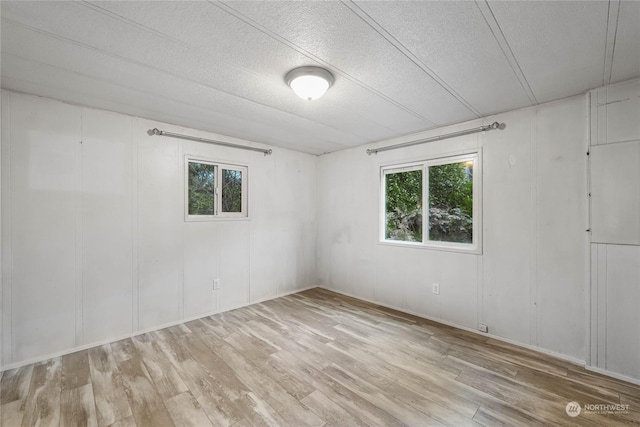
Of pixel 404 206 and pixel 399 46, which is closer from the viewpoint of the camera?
pixel 399 46

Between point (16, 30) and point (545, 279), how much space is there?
4333 mm

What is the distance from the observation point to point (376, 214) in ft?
12.8

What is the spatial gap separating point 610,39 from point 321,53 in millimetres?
1745

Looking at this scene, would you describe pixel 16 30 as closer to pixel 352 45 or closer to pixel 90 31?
pixel 90 31

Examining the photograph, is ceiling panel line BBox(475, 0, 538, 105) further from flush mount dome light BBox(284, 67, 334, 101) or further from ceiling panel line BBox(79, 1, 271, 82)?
ceiling panel line BBox(79, 1, 271, 82)

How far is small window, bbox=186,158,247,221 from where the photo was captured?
3.38m

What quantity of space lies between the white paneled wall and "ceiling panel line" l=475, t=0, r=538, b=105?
2.10 ft

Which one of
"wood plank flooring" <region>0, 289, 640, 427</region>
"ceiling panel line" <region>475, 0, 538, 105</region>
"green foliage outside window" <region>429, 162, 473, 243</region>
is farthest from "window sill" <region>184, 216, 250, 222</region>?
"ceiling panel line" <region>475, 0, 538, 105</region>

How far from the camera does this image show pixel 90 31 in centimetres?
153

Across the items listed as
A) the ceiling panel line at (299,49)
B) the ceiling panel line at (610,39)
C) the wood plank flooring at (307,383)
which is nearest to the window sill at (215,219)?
the wood plank flooring at (307,383)

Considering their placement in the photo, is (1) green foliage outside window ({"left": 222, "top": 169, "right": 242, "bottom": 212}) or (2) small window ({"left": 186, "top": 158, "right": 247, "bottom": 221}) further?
(1) green foliage outside window ({"left": 222, "top": 169, "right": 242, "bottom": 212})

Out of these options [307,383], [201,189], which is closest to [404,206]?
[307,383]

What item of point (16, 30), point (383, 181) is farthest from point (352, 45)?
point (383, 181)

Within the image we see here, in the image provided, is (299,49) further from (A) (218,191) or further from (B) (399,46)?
(A) (218,191)
